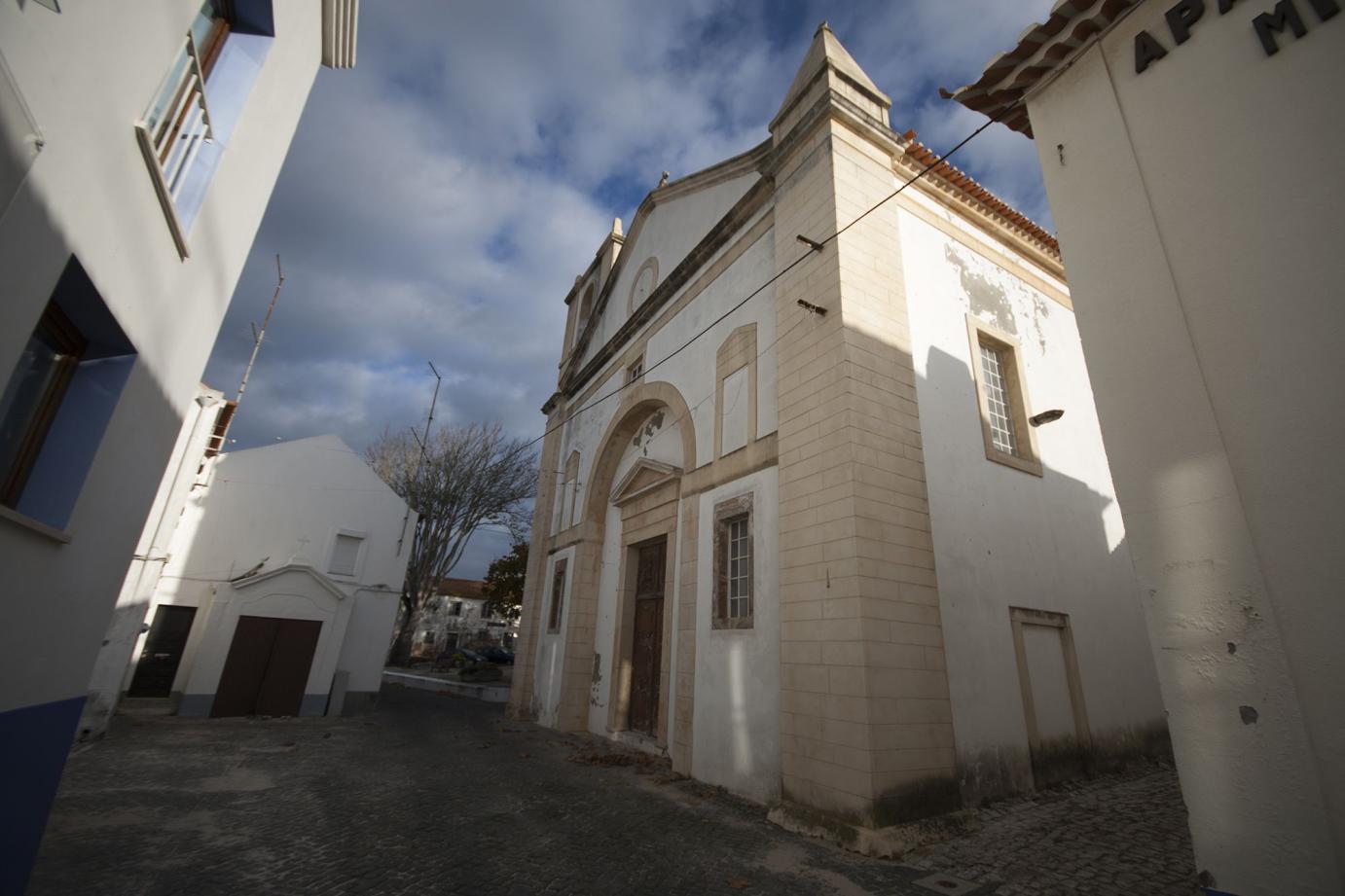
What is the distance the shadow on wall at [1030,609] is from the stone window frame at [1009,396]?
151 mm

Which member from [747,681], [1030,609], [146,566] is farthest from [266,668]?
[1030,609]

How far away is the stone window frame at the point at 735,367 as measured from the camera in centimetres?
845

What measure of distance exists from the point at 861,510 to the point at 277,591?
13834 mm

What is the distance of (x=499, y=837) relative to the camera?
5.25 m

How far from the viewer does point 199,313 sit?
4746 mm

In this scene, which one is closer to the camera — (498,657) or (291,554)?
(291,554)

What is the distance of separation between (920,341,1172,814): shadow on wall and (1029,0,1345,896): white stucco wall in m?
3.32

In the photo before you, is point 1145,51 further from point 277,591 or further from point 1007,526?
point 277,591

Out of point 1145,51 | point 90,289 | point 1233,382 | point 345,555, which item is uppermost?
point 1145,51

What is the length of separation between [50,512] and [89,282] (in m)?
1.39

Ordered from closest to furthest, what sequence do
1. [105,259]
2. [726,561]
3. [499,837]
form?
[105,259], [499,837], [726,561]

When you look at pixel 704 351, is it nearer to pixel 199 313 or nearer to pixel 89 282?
pixel 199 313

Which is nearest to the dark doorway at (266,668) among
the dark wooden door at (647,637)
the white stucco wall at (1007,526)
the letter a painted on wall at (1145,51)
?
the dark wooden door at (647,637)

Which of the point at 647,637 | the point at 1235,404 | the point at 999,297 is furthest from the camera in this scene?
the point at 647,637
